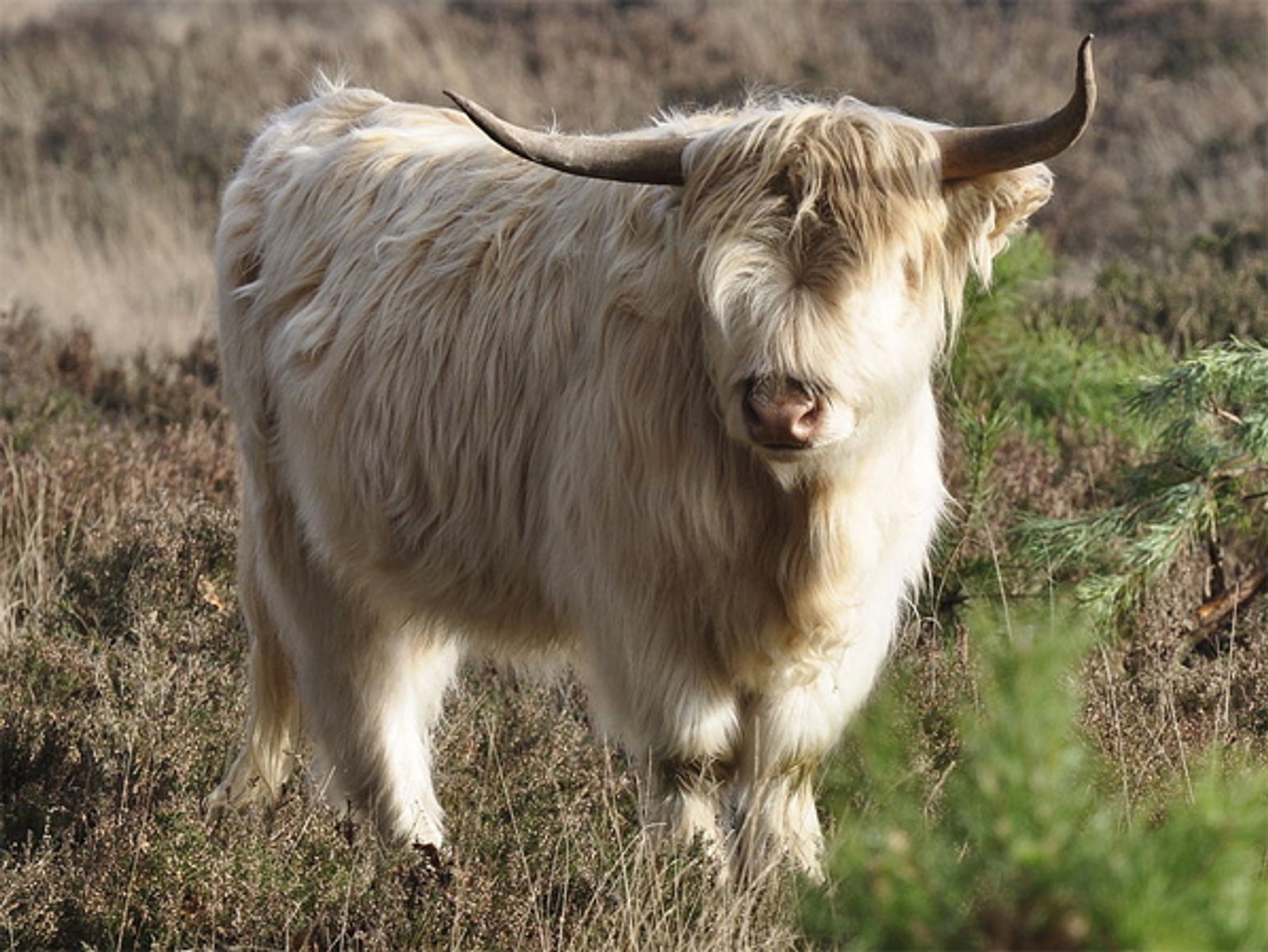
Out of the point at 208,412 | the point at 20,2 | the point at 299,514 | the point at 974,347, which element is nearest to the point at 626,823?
the point at 299,514

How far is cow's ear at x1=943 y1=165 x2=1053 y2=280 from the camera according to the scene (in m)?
3.74

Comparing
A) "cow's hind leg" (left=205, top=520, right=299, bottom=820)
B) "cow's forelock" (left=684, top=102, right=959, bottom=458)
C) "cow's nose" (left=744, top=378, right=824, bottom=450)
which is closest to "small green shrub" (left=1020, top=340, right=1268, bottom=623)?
"cow's forelock" (left=684, top=102, right=959, bottom=458)

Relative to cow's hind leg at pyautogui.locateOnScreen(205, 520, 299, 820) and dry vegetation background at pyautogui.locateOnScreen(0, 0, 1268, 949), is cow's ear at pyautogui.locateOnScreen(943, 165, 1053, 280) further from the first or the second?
cow's hind leg at pyautogui.locateOnScreen(205, 520, 299, 820)

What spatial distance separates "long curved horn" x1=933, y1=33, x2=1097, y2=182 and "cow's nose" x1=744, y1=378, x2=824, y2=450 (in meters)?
0.61

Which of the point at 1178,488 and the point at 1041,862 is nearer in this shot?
the point at 1041,862

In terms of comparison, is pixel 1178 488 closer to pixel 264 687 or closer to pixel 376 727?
pixel 376 727

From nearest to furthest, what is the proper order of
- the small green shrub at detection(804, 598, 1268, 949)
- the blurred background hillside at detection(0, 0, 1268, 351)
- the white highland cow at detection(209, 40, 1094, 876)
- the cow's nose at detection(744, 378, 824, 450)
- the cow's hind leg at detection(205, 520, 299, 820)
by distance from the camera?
the small green shrub at detection(804, 598, 1268, 949) → the cow's nose at detection(744, 378, 824, 450) → the white highland cow at detection(209, 40, 1094, 876) → the cow's hind leg at detection(205, 520, 299, 820) → the blurred background hillside at detection(0, 0, 1268, 351)

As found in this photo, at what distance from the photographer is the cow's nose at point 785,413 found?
336 centimetres

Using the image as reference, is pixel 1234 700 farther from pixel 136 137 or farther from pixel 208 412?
pixel 136 137

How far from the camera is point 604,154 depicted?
367cm

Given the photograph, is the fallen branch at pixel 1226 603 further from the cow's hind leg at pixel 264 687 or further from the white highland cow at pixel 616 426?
the cow's hind leg at pixel 264 687

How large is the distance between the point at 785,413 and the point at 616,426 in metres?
0.57

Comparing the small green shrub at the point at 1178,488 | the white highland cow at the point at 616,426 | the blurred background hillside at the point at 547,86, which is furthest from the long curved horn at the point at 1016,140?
the blurred background hillside at the point at 547,86

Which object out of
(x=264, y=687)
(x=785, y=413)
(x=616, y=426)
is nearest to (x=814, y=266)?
(x=785, y=413)
